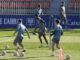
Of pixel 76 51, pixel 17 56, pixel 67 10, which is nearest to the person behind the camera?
pixel 17 56

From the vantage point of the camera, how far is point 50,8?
1382 inches

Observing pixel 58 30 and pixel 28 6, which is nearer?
pixel 58 30

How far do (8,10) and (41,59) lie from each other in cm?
2224

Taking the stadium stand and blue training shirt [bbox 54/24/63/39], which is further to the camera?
the stadium stand

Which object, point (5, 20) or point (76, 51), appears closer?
point (76, 51)

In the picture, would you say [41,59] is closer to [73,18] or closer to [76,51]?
[76,51]

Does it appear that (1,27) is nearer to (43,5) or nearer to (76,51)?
(43,5)

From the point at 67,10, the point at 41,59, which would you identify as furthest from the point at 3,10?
the point at 41,59

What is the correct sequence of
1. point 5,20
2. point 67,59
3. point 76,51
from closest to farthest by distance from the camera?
point 67,59, point 76,51, point 5,20

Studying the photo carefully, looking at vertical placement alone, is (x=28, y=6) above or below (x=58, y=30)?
above

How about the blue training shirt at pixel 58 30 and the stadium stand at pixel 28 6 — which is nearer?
the blue training shirt at pixel 58 30

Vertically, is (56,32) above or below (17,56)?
above

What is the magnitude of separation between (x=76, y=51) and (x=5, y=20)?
1811 centimetres

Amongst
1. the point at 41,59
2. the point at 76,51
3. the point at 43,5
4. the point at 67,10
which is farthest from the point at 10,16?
the point at 41,59
